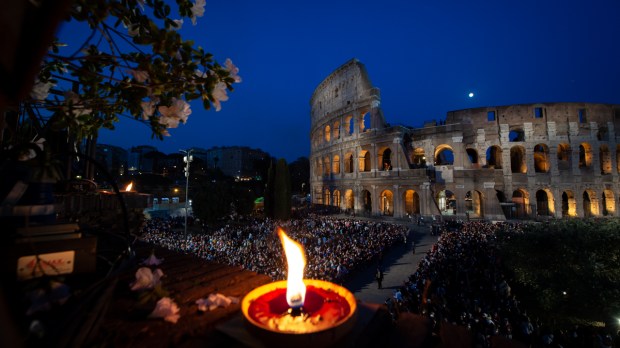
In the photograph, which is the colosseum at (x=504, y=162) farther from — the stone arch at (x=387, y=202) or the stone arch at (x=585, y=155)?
the stone arch at (x=387, y=202)

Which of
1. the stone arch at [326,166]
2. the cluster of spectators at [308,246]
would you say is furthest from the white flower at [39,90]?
the stone arch at [326,166]

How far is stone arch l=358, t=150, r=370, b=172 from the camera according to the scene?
103 feet

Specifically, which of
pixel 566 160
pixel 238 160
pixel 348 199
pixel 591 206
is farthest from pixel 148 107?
pixel 238 160

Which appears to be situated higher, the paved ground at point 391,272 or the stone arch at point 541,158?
the stone arch at point 541,158

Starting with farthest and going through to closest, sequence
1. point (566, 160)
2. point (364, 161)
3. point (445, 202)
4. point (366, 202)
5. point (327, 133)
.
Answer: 1. point (327, 133)
2. point (366, 202)
3. point (445, 202)
4. point (364, 161)
5. point (566, 160)

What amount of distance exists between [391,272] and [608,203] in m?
30.1

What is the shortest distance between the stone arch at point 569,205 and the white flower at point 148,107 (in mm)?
38076

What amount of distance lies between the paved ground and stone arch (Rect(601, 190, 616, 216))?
22.6 meters

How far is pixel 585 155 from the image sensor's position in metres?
28.2

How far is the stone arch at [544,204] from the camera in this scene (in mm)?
27500

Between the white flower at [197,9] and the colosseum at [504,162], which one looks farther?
the colosseum at [504,162]

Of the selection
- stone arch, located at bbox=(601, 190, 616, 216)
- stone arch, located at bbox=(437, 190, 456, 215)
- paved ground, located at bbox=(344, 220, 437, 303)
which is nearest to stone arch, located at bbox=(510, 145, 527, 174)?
stone arch, located at bbox=(601, 190, 616, 216)

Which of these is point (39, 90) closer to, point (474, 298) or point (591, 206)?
point (474, 298)

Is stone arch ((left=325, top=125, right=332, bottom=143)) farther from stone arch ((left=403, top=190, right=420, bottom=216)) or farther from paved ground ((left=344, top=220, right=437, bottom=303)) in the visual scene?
paved ground ((left=344, top=220, right=437, bottom=303))
